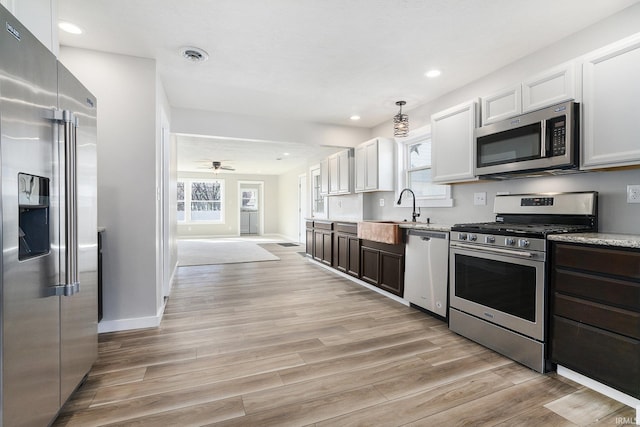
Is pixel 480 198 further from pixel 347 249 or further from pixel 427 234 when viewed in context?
pixel 347 249

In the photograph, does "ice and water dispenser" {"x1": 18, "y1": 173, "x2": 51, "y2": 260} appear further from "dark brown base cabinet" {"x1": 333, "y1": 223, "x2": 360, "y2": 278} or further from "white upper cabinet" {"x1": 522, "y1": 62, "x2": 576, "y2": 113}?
"dark brown base cabinet" {"x1": 333, "y1": 223, "x2": 360, "y2": 278}

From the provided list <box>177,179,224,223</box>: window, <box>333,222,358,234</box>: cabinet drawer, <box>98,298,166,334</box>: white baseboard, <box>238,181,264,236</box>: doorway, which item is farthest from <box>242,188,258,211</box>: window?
<box>98,298,166,334</box>: white baseboard

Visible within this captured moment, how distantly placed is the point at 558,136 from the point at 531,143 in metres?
0.20

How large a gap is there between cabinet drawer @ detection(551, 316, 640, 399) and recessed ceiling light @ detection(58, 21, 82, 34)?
407 centimetres

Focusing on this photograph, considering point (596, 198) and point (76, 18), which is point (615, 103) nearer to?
point (596, 198)

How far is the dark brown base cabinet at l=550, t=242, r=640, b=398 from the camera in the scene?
1.63 metres

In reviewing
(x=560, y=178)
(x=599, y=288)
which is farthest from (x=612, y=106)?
(x=599, y=288)

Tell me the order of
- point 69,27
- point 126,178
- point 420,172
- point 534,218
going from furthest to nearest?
point 420,172, point 126,178, point 534,218, point 69,27

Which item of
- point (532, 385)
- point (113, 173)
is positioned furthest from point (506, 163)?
point (113, 173)

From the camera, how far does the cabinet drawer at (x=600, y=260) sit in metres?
1.62

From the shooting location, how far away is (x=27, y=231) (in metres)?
1.34

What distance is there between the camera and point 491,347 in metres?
2.37

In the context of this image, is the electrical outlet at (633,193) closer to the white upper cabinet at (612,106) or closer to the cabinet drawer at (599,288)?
the white upper cabinet at (612,106)

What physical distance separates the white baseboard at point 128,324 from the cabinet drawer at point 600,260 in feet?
10.9
